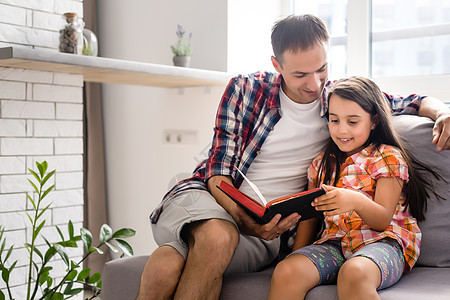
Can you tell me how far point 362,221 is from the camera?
5.47 feet

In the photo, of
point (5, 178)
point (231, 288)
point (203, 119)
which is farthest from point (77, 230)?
point (231, 288)

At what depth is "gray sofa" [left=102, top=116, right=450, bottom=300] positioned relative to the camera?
5.30 ft

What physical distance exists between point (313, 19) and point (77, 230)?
1384 millimetres

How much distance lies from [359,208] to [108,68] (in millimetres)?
1253

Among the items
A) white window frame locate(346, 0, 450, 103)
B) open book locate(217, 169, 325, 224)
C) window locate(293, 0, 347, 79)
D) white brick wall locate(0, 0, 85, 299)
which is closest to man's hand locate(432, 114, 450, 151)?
open book locate(217, 169, 325, 224)

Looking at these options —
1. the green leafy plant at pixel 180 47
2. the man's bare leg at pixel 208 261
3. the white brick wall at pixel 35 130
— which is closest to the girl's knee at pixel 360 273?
the man's bare leg at pixel 208 261

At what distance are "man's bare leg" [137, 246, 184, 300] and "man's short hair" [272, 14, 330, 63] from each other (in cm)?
75

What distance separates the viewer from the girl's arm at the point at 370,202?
60.6 inches

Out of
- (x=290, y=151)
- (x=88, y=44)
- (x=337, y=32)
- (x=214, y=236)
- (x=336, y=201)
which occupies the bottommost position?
(x=214, y=236)

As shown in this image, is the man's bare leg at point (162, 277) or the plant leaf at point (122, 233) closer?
the man's bare leg at point (162, 277)

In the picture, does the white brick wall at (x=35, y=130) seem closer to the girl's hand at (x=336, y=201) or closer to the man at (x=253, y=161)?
the man at (x=253, y=161)

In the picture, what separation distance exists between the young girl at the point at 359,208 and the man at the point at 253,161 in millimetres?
97

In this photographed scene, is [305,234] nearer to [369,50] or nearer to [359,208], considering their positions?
[359,208]

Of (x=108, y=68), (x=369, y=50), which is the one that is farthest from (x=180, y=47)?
(x=369, y=50)
